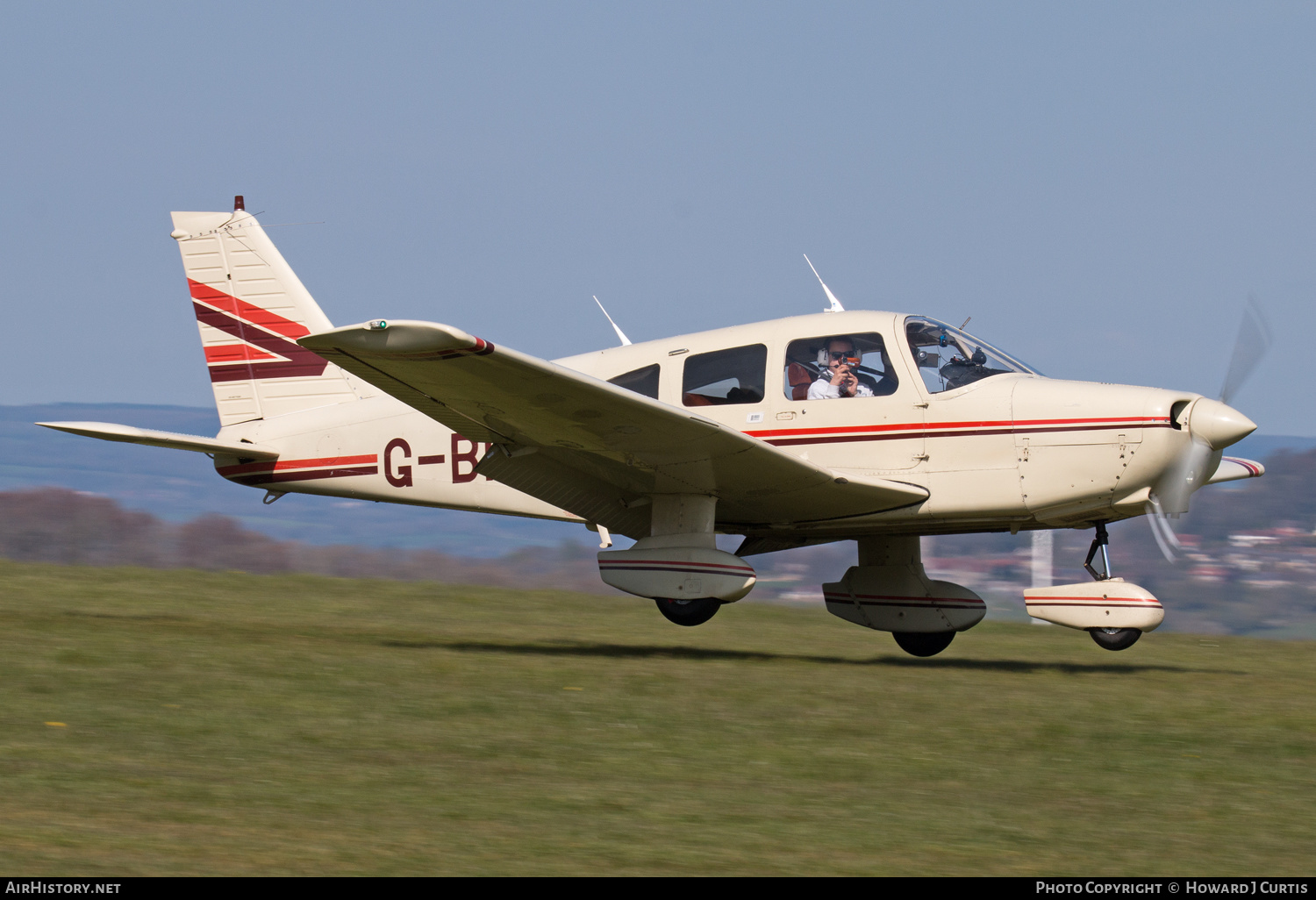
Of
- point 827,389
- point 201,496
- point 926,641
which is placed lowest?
point 201,496

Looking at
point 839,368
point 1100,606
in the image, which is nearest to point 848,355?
point 839,368

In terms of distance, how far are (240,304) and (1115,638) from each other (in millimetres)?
8427

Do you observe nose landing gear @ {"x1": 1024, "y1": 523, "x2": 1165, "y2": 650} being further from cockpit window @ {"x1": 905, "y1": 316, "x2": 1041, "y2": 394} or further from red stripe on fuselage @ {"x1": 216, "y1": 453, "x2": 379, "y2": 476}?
red stripe on fuselage @ {"x1": 216, "y1": 453, "x2": 379, "y2": 476}

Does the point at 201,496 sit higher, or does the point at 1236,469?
the point at 1236,469

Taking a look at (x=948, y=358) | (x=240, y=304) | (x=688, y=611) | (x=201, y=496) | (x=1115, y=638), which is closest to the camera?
(x=1115, y=638)

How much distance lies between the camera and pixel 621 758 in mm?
5812

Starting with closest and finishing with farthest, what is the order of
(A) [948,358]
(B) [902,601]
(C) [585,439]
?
(C) [585,439]
(A) [948,358]
(B) [902,601]

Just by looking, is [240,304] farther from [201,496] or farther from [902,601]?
[201,496]

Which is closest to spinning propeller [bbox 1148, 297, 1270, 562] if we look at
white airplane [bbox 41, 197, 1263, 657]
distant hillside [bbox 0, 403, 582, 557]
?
white airplane [bbox 41, 197, 1263, 657]

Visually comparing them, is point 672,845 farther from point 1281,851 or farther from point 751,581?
point 751,581

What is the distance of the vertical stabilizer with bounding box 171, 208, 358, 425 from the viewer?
12.2m

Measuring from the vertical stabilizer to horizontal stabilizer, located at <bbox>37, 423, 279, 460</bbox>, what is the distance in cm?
74

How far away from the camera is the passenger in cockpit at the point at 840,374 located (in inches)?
384

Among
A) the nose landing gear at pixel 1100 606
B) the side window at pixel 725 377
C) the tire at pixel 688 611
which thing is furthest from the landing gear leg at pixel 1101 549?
the tire at pixel 688 611
